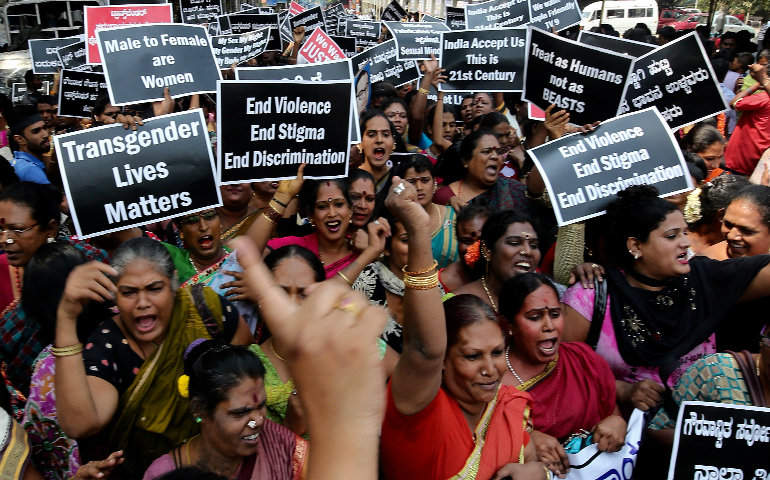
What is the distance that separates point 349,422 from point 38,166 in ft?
19.2

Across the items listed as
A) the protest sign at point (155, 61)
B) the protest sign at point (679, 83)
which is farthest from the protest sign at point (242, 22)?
the protest sign at point (679, 83)

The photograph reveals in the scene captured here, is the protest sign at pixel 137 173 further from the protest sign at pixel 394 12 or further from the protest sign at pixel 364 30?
the protest sign at pixel 364 30

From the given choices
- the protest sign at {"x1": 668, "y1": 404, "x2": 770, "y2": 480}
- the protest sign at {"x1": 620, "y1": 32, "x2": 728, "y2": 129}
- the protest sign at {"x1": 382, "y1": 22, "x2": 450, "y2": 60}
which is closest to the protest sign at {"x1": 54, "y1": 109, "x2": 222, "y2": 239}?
the protest sign at {"x1": 668, "y1": 404, "x2": 770, "y2": 480}

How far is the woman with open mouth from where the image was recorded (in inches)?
90.7

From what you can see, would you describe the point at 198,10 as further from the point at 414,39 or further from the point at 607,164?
the point at 607,164

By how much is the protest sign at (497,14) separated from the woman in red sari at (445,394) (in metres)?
6.06

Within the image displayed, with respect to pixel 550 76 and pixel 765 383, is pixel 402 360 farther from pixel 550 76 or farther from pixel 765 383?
pixel 550 76

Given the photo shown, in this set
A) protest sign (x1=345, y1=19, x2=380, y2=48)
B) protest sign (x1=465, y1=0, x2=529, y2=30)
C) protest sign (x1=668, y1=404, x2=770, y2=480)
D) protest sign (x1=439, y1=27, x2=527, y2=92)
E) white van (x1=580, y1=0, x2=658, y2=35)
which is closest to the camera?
protest sign (x1=668, y1=404, x2=770, y2=480)

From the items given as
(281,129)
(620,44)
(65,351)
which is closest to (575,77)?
(620,44)

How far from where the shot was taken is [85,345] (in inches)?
104

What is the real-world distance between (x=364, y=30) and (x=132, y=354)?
37.6 feet

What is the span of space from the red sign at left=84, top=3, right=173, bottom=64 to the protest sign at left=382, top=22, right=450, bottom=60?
8.74 ft

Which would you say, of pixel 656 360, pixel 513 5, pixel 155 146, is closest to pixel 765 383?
pixel 656 360

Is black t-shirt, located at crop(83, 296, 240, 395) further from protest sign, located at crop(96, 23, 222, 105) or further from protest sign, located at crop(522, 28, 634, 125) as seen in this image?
protest sign, located at crop(522, 28, 634, 125)
